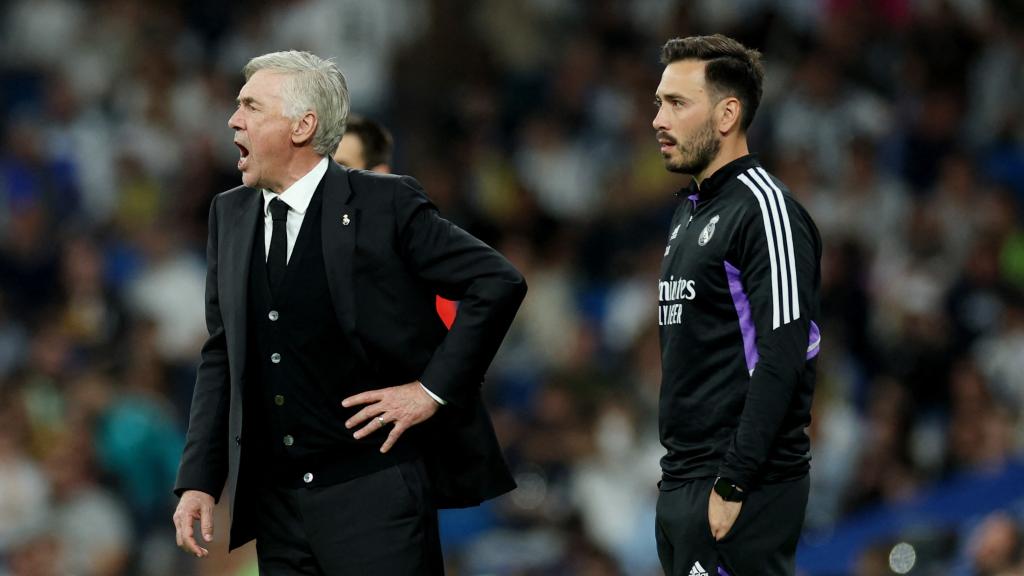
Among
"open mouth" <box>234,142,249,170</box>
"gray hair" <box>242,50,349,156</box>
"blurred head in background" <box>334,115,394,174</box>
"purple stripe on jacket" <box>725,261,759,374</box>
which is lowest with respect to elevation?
"purple stripe on jacket" <box>725,261,759,374</box>

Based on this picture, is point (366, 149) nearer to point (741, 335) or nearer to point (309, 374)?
point (309, 374)

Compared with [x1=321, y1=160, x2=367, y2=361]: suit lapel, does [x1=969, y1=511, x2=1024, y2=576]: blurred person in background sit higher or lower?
lower

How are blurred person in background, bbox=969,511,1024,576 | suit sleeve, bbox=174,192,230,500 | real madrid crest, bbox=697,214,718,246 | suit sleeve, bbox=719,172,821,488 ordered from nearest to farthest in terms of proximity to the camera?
1. suit sleeve, bbox=719,172,821,488
2. real madrid crest, bbox=697,214,718,246
3. suit sleeve, bbox=174,192,230,500
4. blurred person in background, bbox=969,511,1024,576

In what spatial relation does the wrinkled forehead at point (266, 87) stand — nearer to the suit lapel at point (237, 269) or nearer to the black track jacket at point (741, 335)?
the suit lapel at point (237, 269)

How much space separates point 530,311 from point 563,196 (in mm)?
1444

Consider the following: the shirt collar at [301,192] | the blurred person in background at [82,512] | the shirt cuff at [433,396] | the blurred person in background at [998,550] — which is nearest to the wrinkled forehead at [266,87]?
the shirt collar at [301,192]

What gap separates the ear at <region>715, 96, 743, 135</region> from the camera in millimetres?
4719

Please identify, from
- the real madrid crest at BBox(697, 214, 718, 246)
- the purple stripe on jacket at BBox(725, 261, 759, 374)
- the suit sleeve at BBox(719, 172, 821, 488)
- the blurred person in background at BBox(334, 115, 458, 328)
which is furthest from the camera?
the blurred person in background at BBox(334, 115, 458, 328)

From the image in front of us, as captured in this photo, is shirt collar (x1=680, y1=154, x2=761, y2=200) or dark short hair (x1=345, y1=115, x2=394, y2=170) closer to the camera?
shirt collar (x1=680, y1=154, x2=761, y2=200)

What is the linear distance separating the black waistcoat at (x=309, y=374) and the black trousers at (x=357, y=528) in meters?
0.04

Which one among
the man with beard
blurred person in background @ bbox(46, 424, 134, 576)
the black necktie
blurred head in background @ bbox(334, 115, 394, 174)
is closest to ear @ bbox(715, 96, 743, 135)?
the man with beard

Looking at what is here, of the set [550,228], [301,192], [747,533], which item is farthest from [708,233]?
[550,228]

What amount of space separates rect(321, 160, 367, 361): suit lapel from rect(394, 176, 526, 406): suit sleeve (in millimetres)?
135

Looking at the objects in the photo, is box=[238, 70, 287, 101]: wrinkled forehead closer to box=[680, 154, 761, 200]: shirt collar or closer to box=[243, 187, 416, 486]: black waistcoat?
box=[243, 187, 416, 486]: black waistcoat
